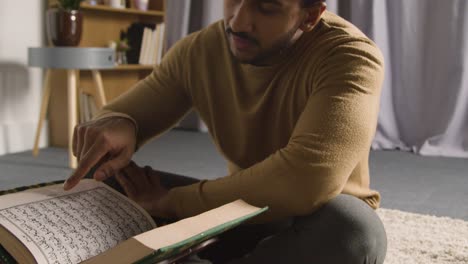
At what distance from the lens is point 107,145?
0.96 meters

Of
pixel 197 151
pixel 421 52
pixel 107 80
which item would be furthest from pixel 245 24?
pixel 107 80

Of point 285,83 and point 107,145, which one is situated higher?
point 285,83

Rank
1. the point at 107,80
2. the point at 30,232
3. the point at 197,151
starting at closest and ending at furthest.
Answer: the point at 30,232 → the point at 197,151 → the point at 107,80

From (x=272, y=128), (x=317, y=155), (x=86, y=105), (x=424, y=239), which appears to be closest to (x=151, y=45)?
(x=86, y=105)

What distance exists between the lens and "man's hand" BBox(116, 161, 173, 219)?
95 centimetres

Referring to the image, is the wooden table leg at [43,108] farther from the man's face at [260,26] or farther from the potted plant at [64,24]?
the man's face at [260,26]

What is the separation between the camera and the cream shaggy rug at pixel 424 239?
1303 millimetres

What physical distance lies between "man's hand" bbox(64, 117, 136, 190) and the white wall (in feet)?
5.44

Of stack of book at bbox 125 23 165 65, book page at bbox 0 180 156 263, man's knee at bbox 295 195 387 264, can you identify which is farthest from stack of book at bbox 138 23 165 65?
man's knee at bbox 295 195 387 264

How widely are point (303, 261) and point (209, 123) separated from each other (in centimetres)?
38

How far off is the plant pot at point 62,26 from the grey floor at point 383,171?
48cm

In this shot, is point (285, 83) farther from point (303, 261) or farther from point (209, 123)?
point (303, 261)

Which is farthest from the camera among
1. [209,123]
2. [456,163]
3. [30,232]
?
[456,163]

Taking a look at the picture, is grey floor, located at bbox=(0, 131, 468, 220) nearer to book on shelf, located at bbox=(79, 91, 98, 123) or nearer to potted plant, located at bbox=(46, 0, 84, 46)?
book on shelf, located at bbox=(79, 91, 98, 123)
